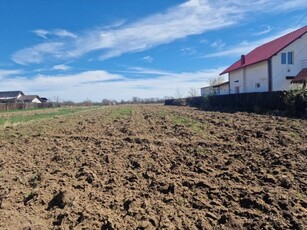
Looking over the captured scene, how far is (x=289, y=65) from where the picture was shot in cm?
2644

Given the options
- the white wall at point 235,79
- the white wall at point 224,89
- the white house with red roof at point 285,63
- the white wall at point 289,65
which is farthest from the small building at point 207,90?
the white wall at point 289,65

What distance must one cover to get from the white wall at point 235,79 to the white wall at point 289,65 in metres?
6.08

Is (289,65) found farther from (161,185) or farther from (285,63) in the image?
(161,185)

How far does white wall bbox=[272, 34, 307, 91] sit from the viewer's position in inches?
1035

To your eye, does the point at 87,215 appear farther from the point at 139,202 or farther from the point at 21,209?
the point at 21,209

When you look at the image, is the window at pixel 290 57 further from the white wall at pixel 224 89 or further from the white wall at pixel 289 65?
the white wall at pixel 224 89

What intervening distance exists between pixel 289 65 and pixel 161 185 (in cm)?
2435

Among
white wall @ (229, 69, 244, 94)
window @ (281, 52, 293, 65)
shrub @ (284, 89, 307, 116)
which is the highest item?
window @ (281, 52, 293, 65)

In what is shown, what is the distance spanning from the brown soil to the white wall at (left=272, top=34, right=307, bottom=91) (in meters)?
18.2

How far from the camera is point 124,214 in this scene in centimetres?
456

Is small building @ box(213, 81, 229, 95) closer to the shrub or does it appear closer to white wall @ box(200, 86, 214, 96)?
white wall @ box(200, 86, 214, 96)

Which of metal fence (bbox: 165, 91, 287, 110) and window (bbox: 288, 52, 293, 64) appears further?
window (bbox: 288, 52, 293, 64)

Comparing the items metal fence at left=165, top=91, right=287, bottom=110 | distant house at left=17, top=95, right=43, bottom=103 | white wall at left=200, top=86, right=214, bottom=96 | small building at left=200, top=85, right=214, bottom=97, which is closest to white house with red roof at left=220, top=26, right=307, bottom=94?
metal fence at left=165, top=91, right=287, bottom=110

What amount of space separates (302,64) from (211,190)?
82.4 ft
